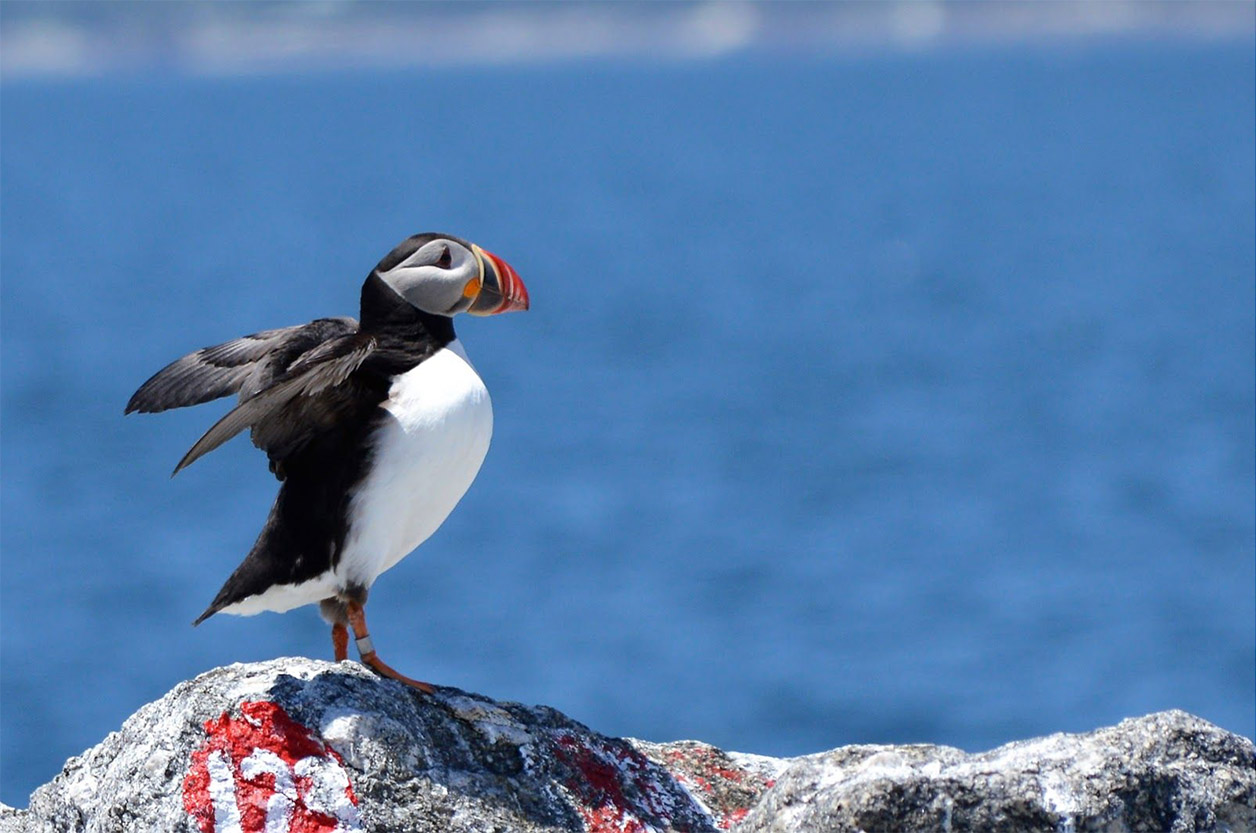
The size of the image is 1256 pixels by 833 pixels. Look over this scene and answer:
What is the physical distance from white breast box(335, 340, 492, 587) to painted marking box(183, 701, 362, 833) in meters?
1.19

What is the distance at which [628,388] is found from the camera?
200 feet

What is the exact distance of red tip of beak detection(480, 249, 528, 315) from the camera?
316 inches

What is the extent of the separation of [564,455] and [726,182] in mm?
68850

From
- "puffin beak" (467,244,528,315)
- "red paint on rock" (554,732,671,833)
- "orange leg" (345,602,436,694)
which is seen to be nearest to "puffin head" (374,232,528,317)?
"puffin beak" (467,244,528,315)

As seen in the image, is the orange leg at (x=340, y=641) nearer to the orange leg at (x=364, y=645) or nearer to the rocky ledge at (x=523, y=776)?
the orange leg at (x=364, y=645)

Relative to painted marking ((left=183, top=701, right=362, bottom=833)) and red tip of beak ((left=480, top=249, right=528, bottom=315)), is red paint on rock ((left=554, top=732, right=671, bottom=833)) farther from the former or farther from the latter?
red tip of beak ((left=480, top=249, right=528, bottom=315))

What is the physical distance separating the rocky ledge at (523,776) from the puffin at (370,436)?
0.55 meters

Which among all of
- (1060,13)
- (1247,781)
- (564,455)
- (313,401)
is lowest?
(1247,781)

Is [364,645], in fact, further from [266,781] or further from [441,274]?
[441,274]

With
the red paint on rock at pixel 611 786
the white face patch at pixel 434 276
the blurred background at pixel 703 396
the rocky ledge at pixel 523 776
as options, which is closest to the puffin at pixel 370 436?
the white face patch at pixel 434 276

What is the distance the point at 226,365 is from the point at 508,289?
121 cm

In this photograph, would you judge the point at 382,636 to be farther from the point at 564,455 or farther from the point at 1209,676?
the point at 564,455

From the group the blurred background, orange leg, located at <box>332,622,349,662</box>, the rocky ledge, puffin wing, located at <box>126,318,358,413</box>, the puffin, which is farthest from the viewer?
the blurred background

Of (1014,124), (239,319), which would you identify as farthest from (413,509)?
(1014,124)
